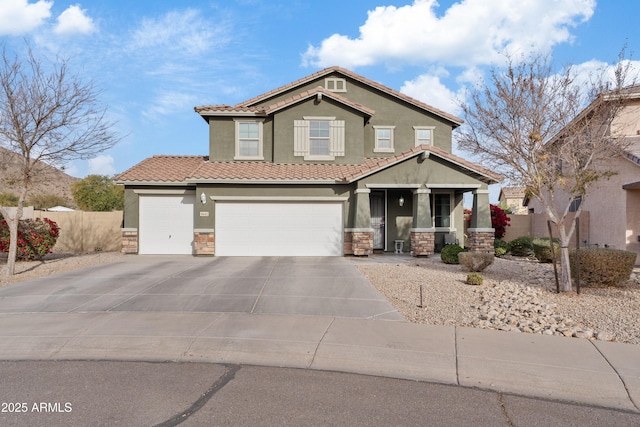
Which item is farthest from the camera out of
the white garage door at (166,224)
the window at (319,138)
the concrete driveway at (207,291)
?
the window at (319,138)

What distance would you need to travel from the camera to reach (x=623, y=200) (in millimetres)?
15414

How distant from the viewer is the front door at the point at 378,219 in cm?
1858

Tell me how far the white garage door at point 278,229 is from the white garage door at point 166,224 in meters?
1.60

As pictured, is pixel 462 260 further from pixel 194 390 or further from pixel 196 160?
pixel 196 160

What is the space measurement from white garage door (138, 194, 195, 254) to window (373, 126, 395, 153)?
28.0 feet

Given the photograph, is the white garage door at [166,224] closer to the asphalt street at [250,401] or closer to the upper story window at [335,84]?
the upper story window at [335,84]

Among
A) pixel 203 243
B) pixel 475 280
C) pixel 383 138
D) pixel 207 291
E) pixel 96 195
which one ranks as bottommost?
pixel 207 291

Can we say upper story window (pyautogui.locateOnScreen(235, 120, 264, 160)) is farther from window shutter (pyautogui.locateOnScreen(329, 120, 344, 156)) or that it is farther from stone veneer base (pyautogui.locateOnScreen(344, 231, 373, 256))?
stone veneer base (pyautogui.locateOnScreen(344, 231, 373, 256))

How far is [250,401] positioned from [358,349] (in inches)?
79.7

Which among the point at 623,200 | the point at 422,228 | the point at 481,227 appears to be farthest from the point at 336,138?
the point at 623,200

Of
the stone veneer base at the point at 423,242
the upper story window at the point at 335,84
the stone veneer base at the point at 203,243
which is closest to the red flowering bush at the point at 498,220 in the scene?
the stone veneer base at the point at 423,242

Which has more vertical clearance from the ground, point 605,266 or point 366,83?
point 366,83

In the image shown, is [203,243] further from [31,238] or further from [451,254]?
[451,254]

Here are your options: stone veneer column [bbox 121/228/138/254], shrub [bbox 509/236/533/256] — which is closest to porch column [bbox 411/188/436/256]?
shrub [bbox 509/236/533/256]
